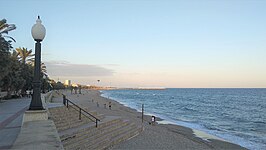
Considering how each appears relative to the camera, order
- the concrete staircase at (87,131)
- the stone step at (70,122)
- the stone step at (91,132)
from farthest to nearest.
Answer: the stone step at (70,122)
the concrete staircase at (87,131)
the stone step at (91,132)

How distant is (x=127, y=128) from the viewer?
56.8 feet

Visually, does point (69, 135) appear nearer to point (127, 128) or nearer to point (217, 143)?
point (127, 128)

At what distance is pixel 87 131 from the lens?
13.2 metres

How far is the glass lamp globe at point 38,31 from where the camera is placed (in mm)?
9570

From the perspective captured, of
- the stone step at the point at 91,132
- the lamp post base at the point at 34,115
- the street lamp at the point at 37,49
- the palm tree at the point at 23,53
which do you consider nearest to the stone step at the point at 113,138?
the stone step at the point at 91,132

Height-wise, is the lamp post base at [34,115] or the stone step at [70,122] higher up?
the lamp post base at [34,115]

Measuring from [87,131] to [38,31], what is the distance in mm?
6079

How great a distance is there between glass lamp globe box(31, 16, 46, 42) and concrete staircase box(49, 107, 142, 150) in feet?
14.7

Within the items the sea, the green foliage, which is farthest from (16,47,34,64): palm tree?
the sea

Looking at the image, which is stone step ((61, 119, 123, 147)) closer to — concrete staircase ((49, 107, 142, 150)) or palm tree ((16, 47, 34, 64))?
concrete staircase ((49, 107, 142, 150))

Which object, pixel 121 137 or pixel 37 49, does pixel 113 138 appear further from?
pixel 37 49

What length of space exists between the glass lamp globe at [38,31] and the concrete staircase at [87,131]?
14.7 ft

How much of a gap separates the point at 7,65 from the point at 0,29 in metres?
5.54

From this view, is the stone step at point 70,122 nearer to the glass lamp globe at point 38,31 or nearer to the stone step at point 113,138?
the stone step at point 113,138
